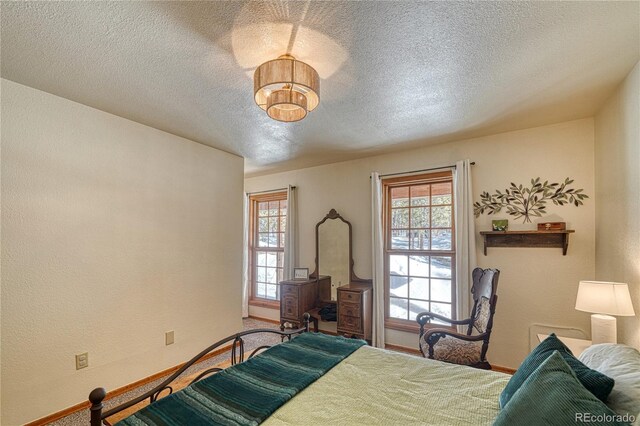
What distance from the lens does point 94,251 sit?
103 inches

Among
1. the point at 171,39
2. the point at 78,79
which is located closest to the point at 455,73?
the point at 171,39

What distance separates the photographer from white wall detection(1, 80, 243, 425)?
2.20 m

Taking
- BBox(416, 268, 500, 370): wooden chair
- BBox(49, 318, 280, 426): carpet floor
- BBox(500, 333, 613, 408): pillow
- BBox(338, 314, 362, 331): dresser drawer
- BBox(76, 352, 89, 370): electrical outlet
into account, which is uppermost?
BBox(500, 333, 613, 408): pillow

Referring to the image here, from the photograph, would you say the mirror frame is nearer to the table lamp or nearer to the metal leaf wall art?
the metal leaf wall art

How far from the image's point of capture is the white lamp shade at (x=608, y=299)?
1.88 m

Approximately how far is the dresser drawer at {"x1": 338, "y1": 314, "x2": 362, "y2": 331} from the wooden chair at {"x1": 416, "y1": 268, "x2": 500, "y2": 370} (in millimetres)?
915

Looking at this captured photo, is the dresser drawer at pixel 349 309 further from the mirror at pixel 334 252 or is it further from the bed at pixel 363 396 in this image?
the bed at pixel 363 396

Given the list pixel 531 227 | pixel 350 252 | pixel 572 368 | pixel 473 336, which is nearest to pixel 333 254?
pixel 350 252

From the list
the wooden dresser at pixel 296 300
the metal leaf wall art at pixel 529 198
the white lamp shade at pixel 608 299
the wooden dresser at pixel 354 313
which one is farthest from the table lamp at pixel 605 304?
the wooden dresser at pixel 296 300

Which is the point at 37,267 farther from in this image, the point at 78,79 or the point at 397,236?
the point at 397,236

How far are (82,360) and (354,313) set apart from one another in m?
2.71

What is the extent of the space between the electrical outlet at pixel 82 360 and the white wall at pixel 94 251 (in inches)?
1.4

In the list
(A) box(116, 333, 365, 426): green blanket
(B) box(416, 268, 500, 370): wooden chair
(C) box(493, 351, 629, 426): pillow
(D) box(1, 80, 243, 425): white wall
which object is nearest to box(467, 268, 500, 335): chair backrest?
(B) box(416, 268, 500, 370): wooden chair

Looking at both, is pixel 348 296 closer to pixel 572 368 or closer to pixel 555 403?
pixel 572 368
